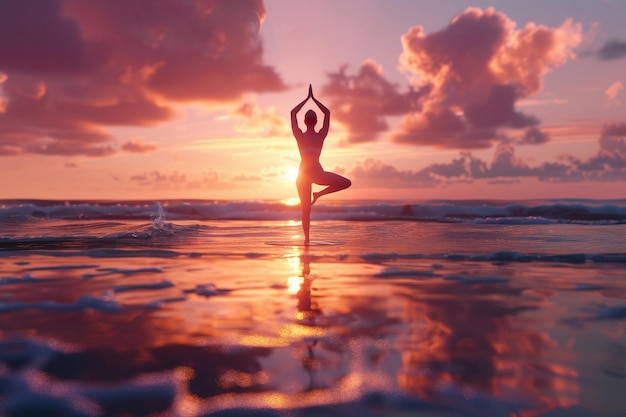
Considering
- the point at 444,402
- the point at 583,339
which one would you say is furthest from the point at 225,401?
the point at 583,339

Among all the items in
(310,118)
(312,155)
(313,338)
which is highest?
(310,118)

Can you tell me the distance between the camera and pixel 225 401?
2258mm

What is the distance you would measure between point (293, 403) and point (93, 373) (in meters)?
1.14

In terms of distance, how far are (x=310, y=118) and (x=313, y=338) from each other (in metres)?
6.34

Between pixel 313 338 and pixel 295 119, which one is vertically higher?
pixel 295 119

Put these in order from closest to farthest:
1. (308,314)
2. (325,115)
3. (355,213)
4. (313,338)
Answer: (313,338) → (308,314) → (325,115) → (355,213)

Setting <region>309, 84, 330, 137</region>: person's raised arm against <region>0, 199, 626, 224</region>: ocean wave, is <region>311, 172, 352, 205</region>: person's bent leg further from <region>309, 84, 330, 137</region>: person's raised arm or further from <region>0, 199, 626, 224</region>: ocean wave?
<region>0, 199, 626, 224</region>: ocean wave

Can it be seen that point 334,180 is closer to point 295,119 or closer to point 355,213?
point 295,119

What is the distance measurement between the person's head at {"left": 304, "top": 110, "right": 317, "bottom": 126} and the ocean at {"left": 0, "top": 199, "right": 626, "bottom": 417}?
10.5 feet

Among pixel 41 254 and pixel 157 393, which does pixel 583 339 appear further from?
pixel 41 254

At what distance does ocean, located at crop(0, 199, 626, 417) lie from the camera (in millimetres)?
2268

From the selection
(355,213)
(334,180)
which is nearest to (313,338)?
(334,180)

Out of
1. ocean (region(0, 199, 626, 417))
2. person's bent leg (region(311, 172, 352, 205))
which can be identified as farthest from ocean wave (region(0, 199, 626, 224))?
ocean (region(0, 199, 626, 417))

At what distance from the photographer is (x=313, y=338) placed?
10.5 ft
